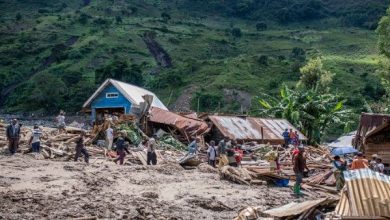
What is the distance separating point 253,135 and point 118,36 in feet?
218

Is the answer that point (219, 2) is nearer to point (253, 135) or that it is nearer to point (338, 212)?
point (253, 135)

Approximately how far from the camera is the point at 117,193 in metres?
14.7

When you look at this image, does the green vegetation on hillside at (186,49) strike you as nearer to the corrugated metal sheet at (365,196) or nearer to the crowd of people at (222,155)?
the crowd of people at (222,155)

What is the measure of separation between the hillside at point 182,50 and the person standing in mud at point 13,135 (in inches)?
1535

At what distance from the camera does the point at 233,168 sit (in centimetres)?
1959

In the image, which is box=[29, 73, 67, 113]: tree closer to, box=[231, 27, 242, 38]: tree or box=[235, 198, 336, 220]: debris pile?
box=[231, 27, 242, 38]: tree

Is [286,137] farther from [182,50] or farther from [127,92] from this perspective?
[182,50]

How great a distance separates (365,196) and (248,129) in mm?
22826

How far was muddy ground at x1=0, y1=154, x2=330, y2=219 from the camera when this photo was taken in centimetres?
1203

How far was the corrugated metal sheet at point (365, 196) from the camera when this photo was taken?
9.89 meters

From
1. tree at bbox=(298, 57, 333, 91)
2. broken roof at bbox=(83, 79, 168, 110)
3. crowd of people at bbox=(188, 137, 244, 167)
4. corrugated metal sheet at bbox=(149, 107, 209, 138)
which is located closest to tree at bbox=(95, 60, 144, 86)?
tree at bbox=(298, 57, 333, 91)

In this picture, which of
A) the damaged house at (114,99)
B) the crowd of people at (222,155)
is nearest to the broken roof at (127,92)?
the damaged house at (114,99)

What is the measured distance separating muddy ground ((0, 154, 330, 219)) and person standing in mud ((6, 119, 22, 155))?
40.7 inches

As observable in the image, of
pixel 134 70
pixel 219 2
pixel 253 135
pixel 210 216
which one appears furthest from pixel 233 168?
pixel 219 2
